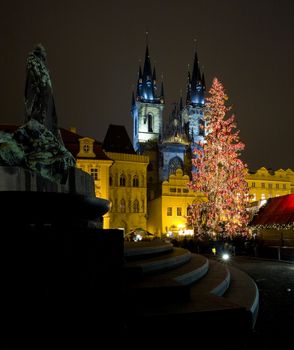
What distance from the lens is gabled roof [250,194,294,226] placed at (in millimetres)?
24766

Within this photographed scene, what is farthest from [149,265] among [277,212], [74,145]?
[74,145]

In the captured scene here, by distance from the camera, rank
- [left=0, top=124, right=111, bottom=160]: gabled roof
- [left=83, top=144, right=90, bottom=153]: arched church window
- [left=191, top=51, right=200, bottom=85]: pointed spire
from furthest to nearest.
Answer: [left=191, top=51, right=200, bottom=85]: pointed spire → [left=83, top=144, right=90, bottom=153]: arched church window → [left=0, top=124, right=111, bottom=160]: gabled roof

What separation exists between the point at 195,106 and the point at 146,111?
12.0 m

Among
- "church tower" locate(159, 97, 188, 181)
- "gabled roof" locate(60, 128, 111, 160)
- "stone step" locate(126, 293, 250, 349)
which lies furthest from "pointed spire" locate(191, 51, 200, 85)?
"stone step" locate(126, 293, 250, 349)

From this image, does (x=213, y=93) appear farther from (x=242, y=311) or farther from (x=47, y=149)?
(x=242, y=311)

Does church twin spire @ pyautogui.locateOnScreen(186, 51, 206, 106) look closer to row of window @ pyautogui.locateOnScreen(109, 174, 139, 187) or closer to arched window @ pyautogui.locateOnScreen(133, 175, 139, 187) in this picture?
arched window @ pyautogui.locateOnScreen(133, 175, 139, 187)

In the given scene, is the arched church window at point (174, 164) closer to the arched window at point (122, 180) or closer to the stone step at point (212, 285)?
the arched window at point (122, 180)

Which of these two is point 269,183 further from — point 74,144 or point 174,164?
point 74,144

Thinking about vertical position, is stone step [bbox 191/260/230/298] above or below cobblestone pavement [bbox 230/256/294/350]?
above

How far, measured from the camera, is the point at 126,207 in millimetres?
49250

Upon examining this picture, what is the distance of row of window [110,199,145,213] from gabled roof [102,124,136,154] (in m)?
8.40

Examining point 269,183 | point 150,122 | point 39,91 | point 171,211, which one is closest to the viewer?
point 39,91

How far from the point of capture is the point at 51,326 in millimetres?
3064

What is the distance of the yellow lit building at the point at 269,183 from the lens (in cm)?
6012
